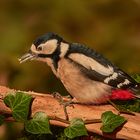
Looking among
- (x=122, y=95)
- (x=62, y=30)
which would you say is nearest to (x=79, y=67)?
(x=122, y=95)

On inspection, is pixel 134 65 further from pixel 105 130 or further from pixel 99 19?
pixel 105 130

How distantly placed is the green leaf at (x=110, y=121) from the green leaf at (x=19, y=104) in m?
0.19

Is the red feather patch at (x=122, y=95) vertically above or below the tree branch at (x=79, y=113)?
above

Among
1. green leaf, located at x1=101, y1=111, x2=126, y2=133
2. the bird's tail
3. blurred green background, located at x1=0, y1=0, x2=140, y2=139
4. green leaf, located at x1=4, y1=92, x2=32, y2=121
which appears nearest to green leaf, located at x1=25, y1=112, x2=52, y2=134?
green leaf, located at x1=4, y1=92, x2=32, y2=121

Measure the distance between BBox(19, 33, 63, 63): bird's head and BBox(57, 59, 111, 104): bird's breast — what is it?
0.04 meters

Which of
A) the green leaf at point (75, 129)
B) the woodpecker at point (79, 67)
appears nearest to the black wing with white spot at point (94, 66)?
the woodpecker at point (79, 67)

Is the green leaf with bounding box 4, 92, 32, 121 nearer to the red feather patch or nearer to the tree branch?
the tree branch

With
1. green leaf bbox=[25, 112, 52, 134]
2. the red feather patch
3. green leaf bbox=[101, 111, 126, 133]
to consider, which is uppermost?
the red feather patch

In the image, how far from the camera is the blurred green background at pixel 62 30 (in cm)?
227

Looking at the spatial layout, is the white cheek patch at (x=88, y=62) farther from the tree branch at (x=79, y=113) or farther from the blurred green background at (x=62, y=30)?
the blurred green background at (x=62, y=30)

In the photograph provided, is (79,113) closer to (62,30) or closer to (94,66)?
(94,66)

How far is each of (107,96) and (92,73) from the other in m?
0.08

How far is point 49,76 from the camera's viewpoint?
7.45 feet

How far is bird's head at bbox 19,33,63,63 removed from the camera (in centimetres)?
138
